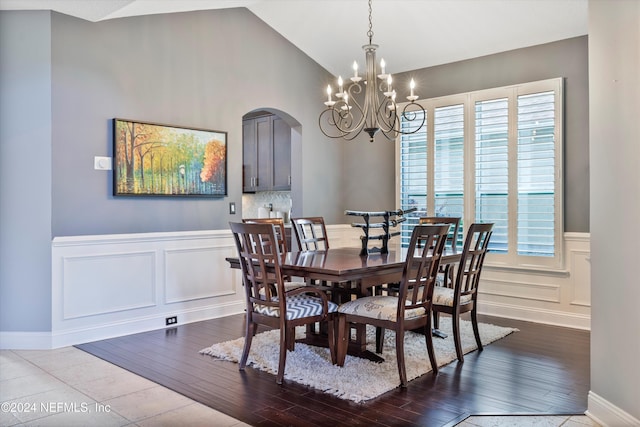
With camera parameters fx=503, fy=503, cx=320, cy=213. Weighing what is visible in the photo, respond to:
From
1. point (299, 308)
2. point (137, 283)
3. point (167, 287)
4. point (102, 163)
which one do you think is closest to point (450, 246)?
point (299, 308)

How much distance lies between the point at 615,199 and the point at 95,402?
Answer: 296 centimetres

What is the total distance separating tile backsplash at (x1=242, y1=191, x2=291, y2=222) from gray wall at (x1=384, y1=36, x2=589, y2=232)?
332cm

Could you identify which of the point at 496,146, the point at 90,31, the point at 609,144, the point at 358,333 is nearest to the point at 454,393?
the point at 358,333

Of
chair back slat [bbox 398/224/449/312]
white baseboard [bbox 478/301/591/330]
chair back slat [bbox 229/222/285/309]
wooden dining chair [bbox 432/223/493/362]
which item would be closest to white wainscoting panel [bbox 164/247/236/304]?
chair back slat [bbox 229/222/285/309]

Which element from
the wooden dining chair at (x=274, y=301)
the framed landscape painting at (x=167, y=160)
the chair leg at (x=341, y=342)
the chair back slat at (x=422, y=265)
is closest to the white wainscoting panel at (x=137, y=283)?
the framed landscape painting at (x=167, y=160)

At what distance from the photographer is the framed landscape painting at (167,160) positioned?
434cm

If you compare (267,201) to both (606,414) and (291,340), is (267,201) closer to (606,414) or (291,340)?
(291,340)

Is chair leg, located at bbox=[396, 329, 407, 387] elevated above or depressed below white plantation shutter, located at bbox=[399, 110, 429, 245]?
below

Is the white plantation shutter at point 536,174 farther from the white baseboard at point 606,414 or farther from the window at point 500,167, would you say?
the white baseboard at point 606,414

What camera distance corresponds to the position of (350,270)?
2988 mm

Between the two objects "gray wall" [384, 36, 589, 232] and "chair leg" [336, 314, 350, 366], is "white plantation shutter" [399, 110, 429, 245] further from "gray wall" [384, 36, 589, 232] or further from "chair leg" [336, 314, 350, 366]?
"chair leg" [336, 314, 350, 366]

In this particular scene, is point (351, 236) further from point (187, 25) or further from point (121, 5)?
point (121, 5)

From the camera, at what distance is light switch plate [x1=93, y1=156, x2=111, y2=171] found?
4.20 m

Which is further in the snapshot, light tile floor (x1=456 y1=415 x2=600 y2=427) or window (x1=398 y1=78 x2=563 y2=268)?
window (x1=398 y1=78 x2=563 y2=268)
